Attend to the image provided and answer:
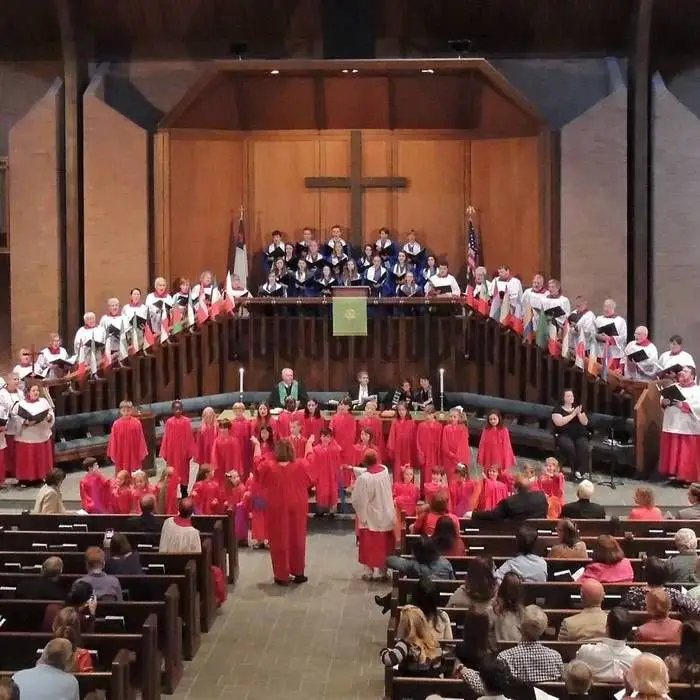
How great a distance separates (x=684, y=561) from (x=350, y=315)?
9.29 metres

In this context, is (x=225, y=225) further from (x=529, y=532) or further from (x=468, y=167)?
(x=529, y=532)

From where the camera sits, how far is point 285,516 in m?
10.4

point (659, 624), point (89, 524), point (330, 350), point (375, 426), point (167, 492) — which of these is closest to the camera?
point (659, 624)

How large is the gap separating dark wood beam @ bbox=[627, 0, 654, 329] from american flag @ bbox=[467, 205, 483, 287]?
94.3 inches

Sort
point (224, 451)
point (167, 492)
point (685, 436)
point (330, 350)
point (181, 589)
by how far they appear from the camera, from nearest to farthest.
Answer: point (181, 589) → point (167, 492) → point (224, 451) → point (685, 436) → point (330, 350)

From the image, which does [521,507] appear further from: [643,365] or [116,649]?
[643,365]

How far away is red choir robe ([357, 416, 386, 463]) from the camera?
13.4m

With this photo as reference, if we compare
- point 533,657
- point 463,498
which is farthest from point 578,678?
point 463,498

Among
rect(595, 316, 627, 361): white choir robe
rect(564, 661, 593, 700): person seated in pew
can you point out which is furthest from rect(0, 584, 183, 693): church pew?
rect(595, 316, 627, 361): white choir robe

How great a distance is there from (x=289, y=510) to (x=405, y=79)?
967cm

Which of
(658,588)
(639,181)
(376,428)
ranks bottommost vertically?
(658,588)

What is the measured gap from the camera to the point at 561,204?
1767 centimetres

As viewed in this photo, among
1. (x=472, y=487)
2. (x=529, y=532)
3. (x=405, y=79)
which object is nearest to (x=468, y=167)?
(x=405, y=79)

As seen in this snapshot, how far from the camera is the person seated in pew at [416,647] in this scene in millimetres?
6363
